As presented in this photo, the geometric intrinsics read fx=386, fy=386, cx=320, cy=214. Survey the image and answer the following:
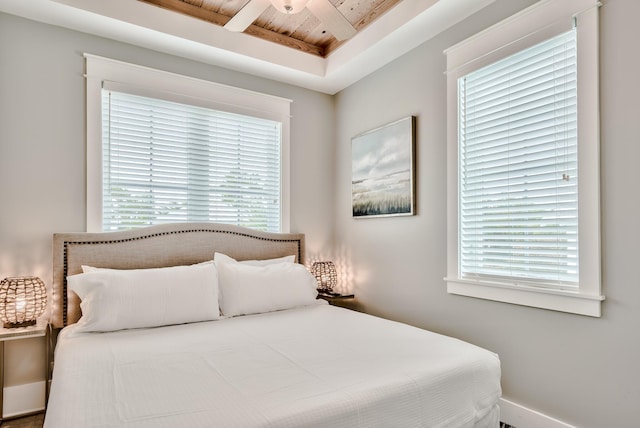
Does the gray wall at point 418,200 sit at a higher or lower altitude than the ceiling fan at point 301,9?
lower

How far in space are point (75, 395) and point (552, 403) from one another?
2.28m

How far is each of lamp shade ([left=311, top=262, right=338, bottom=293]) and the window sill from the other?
3.94 feet

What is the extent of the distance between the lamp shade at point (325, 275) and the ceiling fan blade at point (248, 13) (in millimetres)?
2103

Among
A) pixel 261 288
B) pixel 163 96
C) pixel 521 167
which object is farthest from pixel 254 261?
pixel 521 167

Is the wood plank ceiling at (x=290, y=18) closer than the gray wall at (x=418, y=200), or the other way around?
the gray wall at (x=418, y=200)

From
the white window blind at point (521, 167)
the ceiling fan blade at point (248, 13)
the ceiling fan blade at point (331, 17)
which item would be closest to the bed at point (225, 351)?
the white window blind at point (521, 167)

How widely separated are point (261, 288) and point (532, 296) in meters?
1.70

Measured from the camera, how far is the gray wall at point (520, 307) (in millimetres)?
1808

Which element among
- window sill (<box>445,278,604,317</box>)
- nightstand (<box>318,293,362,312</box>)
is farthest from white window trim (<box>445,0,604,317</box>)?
nightstand (<box>318,293,362,312</box>)

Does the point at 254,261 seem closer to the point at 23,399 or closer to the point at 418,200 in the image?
the point at 418,200

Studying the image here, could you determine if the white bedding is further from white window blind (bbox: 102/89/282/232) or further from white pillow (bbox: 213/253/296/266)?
white window blind (bbox: 102/89/282/232)

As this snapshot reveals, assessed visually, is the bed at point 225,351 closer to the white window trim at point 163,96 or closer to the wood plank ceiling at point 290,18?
the white window trim at point 163,96

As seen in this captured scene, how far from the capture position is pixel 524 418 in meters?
2.21

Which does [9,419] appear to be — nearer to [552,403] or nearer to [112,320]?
[112,320]
